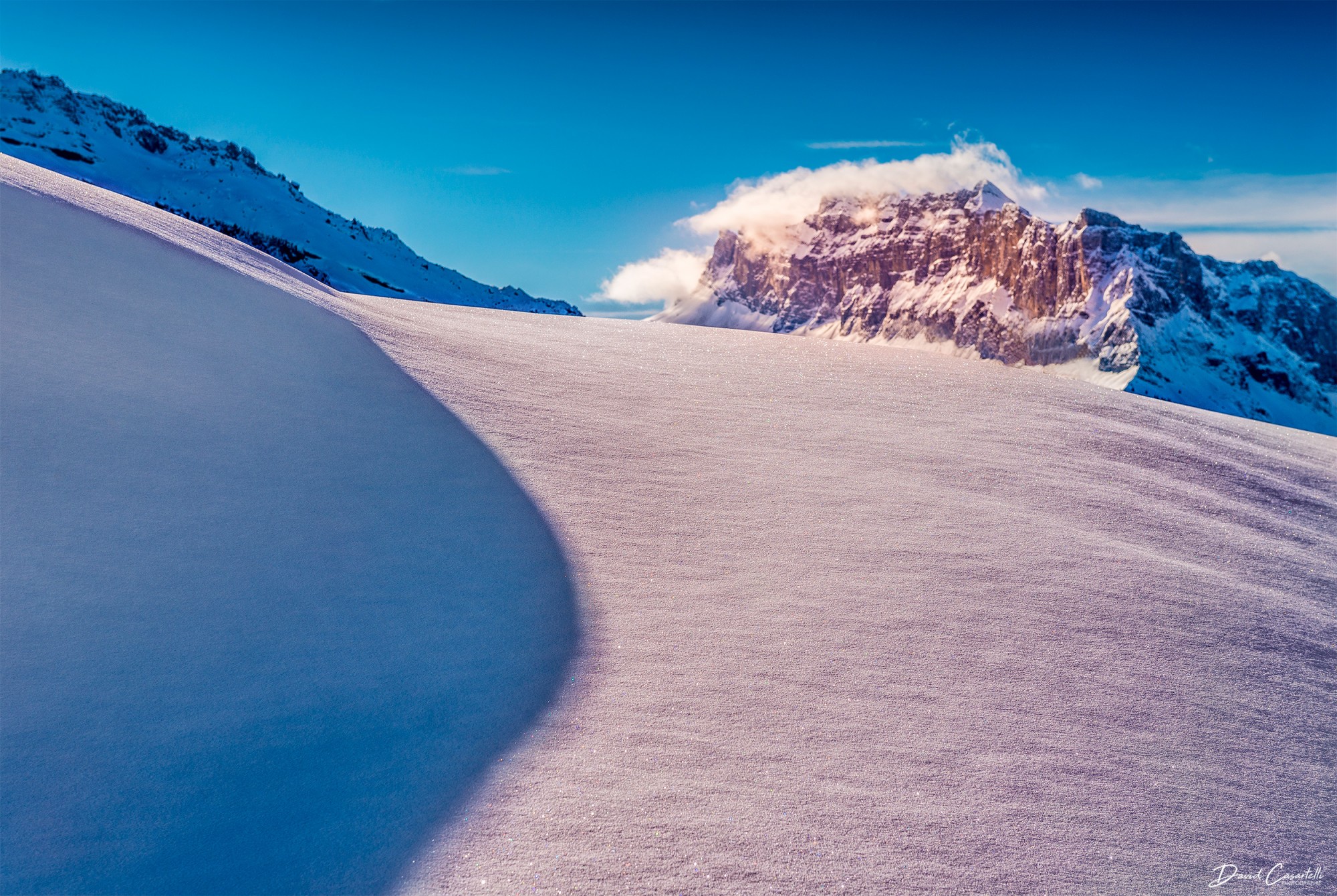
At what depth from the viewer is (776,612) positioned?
3.66 meters

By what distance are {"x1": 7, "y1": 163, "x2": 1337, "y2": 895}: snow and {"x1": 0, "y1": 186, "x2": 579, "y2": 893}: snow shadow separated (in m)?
0.03

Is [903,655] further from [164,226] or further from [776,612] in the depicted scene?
[164,226]

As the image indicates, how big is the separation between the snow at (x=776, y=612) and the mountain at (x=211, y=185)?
4324cm

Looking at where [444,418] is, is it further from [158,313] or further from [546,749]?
[546,749]

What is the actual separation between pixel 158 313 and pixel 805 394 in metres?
4.94

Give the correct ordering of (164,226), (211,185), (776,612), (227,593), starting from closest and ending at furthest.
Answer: (227,593) → (776,612) → (164,226) → (211,185)

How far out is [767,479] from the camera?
501cm

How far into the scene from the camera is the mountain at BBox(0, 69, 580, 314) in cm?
5275

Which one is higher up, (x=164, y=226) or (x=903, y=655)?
(x=164, y=226)

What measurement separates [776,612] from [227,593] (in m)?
2.47
